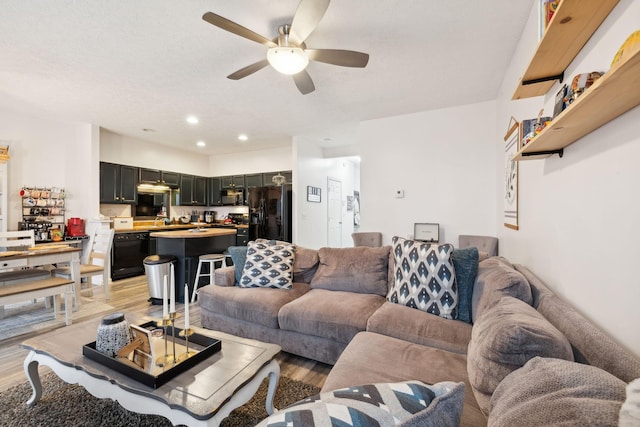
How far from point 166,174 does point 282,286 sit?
15.4 ft

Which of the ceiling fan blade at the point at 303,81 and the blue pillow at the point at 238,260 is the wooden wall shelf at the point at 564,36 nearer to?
the ceiling fan blade at the point at 303,81

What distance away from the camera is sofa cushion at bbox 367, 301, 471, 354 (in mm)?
1607

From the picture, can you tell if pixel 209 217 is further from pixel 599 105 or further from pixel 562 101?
pixel 599 105

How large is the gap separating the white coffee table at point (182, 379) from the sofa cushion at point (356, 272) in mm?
1085

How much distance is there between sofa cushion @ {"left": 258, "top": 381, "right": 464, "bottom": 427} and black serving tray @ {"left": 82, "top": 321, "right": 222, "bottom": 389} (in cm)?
98

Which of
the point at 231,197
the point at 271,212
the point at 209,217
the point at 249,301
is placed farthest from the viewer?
the point at 209,217

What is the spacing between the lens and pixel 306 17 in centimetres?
180

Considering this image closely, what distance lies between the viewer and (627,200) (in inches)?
36.6

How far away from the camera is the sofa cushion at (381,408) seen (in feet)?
1.53

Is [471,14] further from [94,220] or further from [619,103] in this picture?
[94,220]

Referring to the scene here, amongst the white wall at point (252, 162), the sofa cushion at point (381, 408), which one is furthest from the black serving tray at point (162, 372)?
the white wall at point (252, 162)

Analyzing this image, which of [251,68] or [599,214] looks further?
[251,68]

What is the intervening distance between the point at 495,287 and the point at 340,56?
6.29ft

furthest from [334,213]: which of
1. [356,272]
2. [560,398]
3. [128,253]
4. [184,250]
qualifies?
[560,398]
